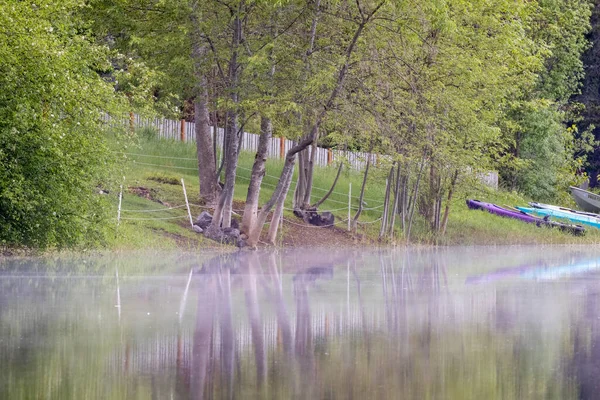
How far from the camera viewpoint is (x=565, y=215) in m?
44.6

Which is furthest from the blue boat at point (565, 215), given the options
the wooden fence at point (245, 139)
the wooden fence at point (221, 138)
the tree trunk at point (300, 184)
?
the tree trunk at point (300, 184)

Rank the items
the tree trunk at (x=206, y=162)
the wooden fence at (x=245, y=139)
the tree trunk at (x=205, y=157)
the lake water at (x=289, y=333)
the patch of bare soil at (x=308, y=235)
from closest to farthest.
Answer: the lake water at (x=289, y=333) < the patch of bare soil at (x=308, y=235) < the tree trunk at (x=205, y=157) < the tree trunk at (x=206, y=162) < the wooden fence at (x=245, y=139)

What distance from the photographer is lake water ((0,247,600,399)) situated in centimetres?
867

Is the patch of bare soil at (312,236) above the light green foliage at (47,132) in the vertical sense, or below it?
below

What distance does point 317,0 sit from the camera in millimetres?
26688

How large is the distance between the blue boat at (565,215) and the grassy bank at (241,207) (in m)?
0.84

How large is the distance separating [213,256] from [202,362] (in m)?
15.3

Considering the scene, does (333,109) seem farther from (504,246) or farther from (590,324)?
(590,324)

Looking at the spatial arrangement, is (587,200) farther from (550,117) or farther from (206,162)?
(206,162)

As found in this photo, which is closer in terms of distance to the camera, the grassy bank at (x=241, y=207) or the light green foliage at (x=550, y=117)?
the grassy bank at (x=241, y=207)

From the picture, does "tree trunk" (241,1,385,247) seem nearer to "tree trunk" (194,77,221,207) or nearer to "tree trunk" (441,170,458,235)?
"tree trunk" (194,77,221,207)

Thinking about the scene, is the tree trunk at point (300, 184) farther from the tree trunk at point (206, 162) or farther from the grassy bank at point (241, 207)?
the tree trunk at point (206, 162)

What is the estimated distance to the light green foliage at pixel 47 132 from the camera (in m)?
19.3

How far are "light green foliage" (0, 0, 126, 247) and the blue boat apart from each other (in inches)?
1058
